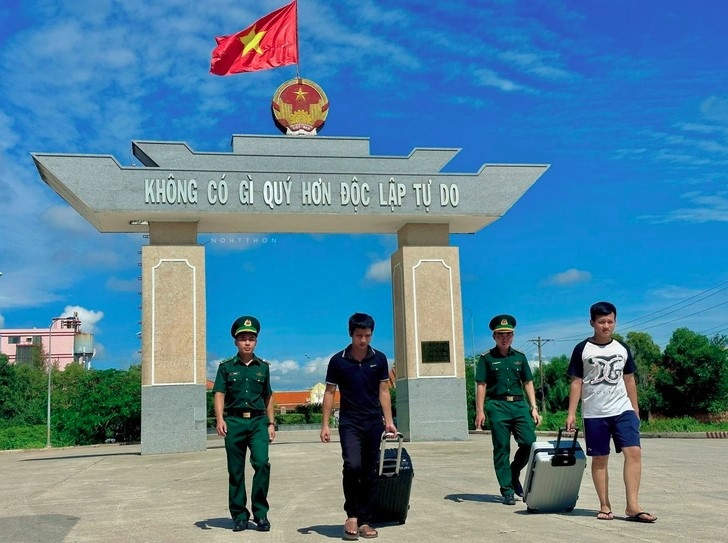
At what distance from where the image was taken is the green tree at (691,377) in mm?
46231

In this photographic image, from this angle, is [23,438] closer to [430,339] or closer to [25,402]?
[25,402]

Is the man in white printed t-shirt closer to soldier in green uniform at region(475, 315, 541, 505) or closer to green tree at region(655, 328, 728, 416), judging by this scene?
soldier in green uniform at region(475, 315, 541, 505)

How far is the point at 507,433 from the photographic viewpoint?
828cm

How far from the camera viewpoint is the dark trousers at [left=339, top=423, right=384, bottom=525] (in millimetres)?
6508

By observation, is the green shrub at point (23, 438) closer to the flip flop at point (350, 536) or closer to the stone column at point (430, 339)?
the stone column at point (430, 339)

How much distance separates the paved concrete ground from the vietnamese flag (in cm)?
1231

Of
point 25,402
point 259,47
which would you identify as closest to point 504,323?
point 259,47

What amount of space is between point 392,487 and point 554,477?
61.5 inches

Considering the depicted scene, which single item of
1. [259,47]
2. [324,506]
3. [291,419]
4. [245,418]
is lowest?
[291,419]

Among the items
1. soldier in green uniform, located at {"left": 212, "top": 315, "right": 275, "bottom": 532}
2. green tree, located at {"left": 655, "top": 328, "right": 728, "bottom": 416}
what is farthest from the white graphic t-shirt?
green tree, located at {"left": 655, "top": 328, "right": 728, "bottom": 416}

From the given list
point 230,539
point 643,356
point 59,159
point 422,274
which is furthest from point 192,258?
point 643,356

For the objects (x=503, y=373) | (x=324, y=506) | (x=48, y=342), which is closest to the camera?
(x=503, y=373)

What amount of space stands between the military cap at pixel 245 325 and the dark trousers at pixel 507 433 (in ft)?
8.63

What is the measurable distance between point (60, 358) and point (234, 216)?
109368 mm
